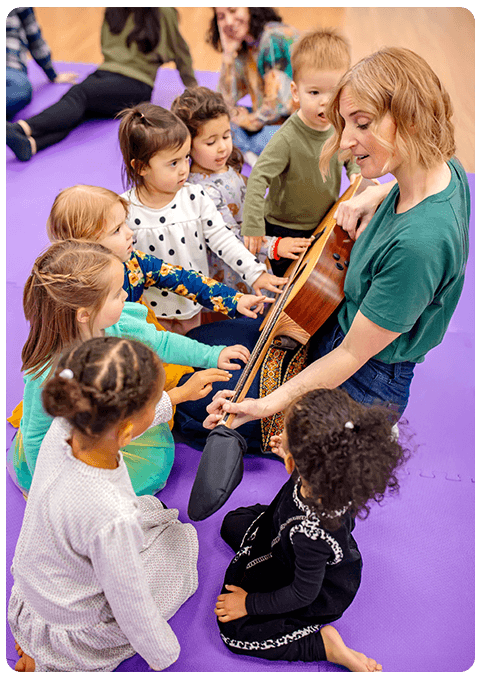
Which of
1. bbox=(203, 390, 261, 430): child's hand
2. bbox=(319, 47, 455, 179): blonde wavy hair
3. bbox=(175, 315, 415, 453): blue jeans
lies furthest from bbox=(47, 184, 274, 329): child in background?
bbox=(319, 47, 455, 179): blonde wavy hair

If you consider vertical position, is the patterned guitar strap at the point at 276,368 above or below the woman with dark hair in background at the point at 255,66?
below

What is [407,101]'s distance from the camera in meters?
1.14

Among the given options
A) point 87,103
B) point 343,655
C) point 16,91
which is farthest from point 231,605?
point 16,91

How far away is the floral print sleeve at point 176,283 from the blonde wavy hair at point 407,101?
2.34 ft

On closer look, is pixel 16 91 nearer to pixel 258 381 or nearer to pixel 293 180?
pixel 293 180

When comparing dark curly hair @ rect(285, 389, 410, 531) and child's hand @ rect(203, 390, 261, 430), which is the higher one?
dark curly hair @ rect(285, 389, 410, 531)

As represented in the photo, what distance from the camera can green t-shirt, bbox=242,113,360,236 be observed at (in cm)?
187

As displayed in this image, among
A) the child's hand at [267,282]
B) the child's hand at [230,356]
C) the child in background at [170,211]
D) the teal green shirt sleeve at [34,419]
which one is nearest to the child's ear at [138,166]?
the child in background at [170,211]

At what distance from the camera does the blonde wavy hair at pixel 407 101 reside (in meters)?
1.15

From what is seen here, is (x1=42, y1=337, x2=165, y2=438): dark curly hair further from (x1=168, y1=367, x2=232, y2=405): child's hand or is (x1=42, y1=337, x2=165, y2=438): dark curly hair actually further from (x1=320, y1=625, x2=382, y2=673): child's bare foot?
(x1=320, y1=625, x2=382, y2=673): child's bare foot

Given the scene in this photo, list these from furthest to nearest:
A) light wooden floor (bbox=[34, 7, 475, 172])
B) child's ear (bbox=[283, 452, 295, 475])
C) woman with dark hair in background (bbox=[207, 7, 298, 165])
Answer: light wooden floor (bbox=[34, 7, 475, 172]), woman with dark hair in background (bbox=[207, 7, 298, 165]), child's ear (bbox=[283, 452, 295, 475])

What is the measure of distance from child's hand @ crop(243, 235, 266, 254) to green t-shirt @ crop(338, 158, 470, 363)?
617mm

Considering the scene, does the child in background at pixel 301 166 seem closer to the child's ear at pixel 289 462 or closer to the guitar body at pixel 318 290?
the guitar body at pixel 318 290
